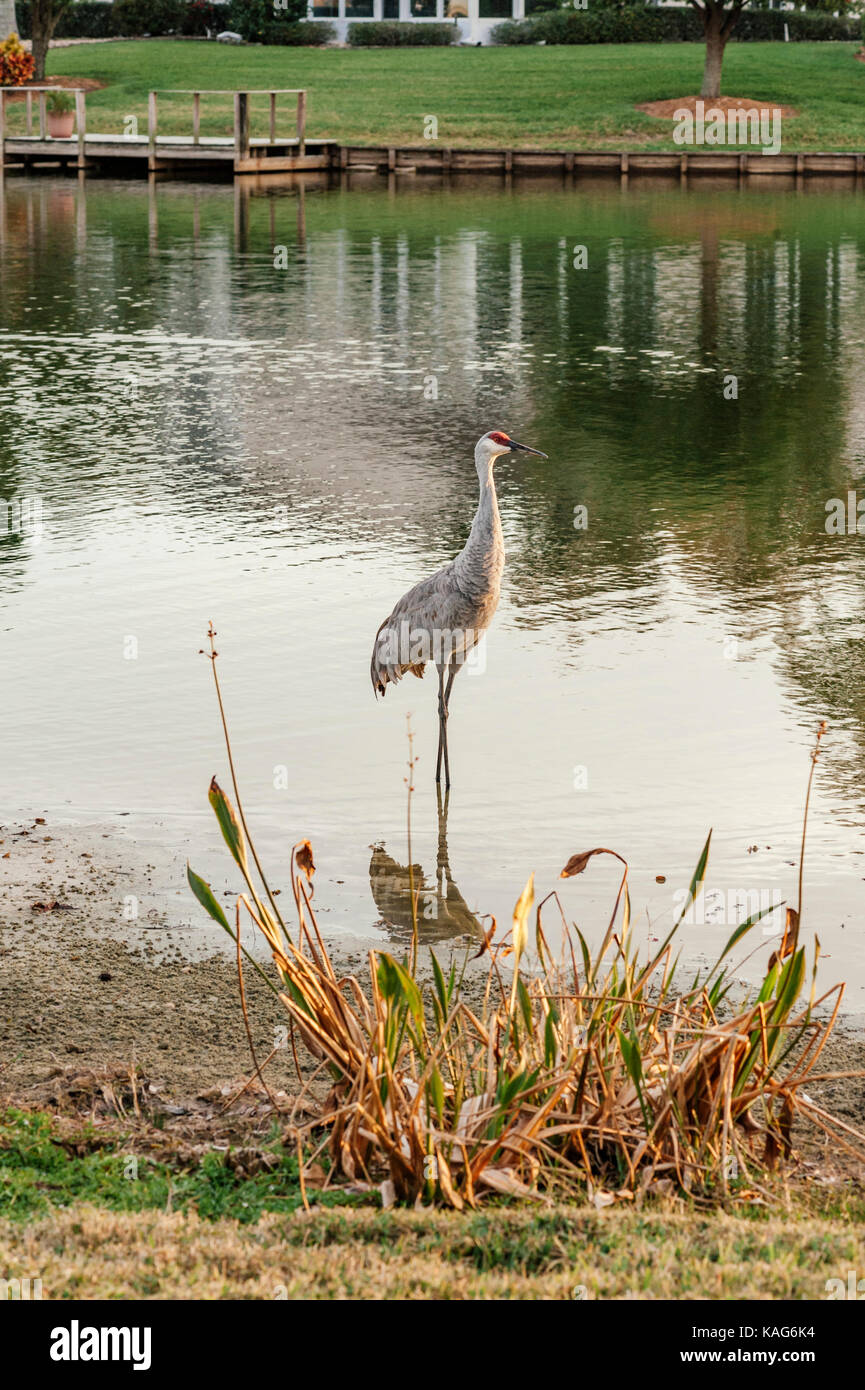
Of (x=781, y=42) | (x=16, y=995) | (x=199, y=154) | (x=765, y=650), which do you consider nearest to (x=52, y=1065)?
(x=16, y=995)

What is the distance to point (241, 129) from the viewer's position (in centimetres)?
4891

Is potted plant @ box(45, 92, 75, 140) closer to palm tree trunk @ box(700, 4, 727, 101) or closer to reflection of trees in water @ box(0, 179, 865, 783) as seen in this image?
reflection of trees in water @ box(0, 179, 865, 783)

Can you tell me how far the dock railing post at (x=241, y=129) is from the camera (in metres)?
47.9

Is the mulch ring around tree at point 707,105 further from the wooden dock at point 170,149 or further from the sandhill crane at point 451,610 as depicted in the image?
the sandhill crane at point 451,610

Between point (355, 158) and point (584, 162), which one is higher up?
point (355, 158)

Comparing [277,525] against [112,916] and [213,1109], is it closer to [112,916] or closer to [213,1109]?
[112,916]

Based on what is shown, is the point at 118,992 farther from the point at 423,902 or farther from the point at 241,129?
the point at 241,129

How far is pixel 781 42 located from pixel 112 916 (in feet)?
254

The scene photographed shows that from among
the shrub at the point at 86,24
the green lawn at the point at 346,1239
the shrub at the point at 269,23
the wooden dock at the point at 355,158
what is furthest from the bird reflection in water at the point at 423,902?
the shrub at the point at 86,24

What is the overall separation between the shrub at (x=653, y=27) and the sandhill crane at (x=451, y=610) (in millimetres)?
69400

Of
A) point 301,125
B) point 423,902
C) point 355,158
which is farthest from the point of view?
point 355,158

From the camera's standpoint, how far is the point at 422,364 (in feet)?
71.9

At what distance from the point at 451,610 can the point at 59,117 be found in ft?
156

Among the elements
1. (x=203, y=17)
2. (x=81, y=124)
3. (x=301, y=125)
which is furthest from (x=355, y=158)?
(x=203, y=17)
